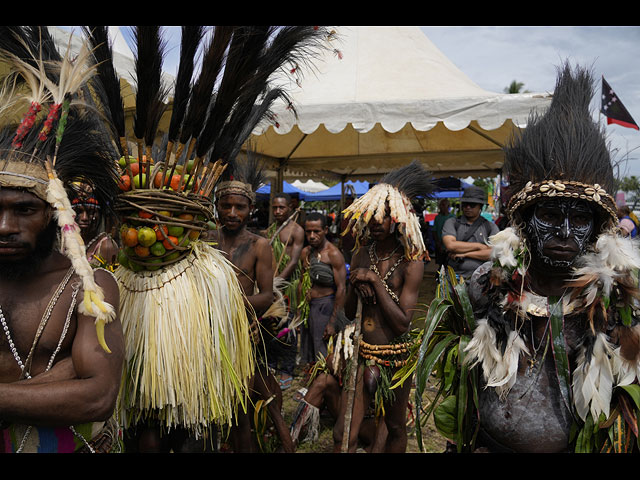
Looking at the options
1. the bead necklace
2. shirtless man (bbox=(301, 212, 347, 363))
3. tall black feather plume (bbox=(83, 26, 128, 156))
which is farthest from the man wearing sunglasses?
Result: tall black feather plume (bbox=(83, 26, 128, 156))

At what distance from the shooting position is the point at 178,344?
2.19 metres

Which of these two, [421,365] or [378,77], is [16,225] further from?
[378,77]

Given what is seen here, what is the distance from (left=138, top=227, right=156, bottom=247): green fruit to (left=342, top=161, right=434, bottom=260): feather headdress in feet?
5.02

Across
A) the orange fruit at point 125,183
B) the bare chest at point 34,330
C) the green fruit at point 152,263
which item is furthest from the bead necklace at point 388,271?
the bare chest at point 34,330

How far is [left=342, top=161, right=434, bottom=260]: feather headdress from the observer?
128 inches

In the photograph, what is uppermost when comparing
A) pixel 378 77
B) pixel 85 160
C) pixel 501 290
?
pixel 378 77

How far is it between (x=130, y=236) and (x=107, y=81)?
0.70 m

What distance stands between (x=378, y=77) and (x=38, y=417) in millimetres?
6383

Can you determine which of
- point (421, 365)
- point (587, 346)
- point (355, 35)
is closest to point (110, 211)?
point (421, 365)

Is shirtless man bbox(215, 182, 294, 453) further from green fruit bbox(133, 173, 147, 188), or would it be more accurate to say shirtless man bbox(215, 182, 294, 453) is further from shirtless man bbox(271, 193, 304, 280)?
shirtless man bbox(271, 193, 304, 280)

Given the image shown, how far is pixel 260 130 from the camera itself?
495 cm

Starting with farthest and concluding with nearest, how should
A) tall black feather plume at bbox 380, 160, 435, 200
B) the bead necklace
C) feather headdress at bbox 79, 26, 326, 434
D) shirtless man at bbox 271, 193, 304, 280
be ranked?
shirtless man at bbox 271, 193, 304, 280 < tall black feather plume at bbox 380, 160, 435, 200 < the bead necklace < feather headdress at bbox 79, 26, 326, 434

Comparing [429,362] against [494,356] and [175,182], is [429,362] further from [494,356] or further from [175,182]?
[175,182]

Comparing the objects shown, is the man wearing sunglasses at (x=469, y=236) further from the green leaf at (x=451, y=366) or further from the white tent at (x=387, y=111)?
the green leaf at (x=451, y=366)
